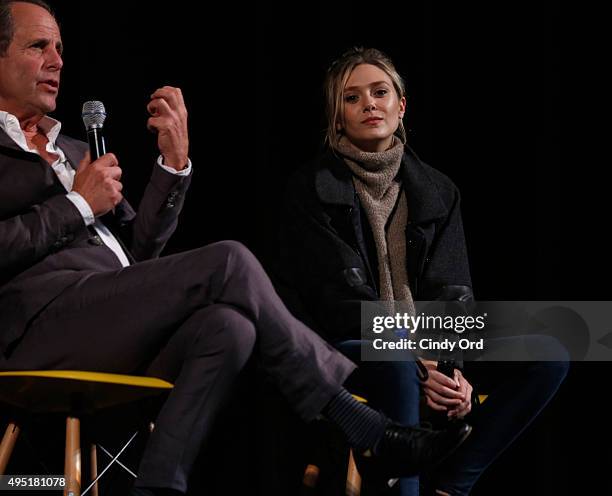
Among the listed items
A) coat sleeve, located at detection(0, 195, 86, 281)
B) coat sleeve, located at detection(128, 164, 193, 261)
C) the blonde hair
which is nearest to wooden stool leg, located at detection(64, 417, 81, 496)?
coat sleeve, located at detection(0, 195, 86, 281)

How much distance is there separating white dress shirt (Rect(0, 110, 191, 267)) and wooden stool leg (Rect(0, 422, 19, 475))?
15.0 inches

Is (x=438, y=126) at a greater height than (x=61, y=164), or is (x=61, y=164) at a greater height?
(x=438, y=126)

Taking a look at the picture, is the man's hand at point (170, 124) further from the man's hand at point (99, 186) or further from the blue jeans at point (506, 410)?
the blue jeans at point (506, 410)

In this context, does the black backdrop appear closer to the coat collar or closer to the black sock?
the coat collar

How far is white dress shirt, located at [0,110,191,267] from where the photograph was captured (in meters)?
1.78

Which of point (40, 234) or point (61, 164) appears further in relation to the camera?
point (61, 164)

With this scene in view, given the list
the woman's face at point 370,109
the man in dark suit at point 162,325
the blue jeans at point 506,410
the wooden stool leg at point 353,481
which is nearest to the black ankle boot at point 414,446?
the man in dark suit at point 162,325

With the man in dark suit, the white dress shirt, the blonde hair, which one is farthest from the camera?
the blonde hair

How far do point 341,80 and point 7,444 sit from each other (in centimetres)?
117

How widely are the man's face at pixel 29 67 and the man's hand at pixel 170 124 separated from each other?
0.22 metres

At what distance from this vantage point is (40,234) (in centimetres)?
159

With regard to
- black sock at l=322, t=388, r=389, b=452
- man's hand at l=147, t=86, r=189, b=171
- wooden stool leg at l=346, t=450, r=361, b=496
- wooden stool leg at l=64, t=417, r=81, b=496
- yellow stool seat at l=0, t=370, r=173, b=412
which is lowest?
wooden stool leg at l=346, t=450, r=361, b=496

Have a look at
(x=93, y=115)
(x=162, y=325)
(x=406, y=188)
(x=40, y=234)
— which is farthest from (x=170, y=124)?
(x=406, y=188)

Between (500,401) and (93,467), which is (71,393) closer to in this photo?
(93,467)
